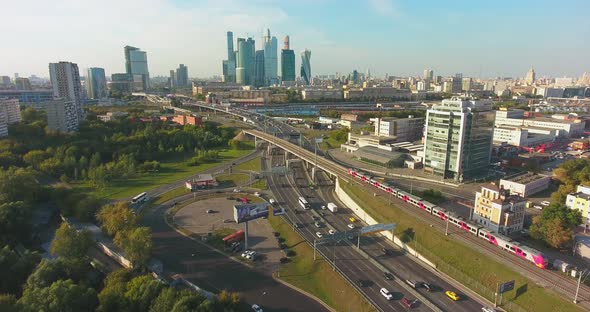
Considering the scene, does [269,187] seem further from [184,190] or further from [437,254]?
[437,254]

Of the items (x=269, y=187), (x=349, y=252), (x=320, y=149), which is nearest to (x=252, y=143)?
(x=320, y=149)

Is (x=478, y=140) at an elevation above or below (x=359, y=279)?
above

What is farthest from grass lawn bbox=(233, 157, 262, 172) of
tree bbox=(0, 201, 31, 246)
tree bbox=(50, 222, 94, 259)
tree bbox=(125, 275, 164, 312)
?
tree bbox=(125, 275, 164, 312)

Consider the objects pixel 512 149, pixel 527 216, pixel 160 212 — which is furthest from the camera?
pixel 512 149

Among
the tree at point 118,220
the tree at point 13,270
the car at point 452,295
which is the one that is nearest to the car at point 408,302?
the car at point 452,295

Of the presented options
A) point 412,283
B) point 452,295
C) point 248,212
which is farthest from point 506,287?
point 248,212
